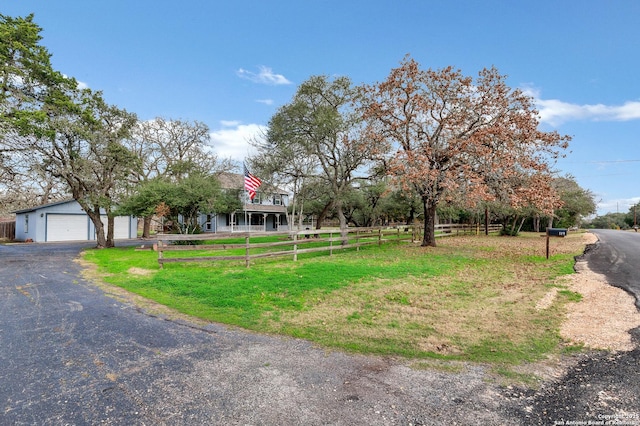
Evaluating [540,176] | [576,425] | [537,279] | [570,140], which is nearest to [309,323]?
[576,425]

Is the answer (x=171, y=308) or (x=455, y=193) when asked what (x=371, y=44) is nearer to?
(x=455, y=193)

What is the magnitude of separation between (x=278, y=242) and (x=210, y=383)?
9.13 meters

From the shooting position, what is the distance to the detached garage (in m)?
25.5

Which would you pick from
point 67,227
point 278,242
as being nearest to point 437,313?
point 278,242

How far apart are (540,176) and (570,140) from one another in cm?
184

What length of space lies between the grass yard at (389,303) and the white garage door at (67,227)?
2143 cm

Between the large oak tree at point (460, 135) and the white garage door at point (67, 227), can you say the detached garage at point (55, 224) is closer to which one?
the white garage door at point (67, 227)

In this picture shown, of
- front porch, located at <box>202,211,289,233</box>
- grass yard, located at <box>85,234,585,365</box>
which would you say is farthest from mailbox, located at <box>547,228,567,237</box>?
front porch, located at <box>202,211,289,233</box>

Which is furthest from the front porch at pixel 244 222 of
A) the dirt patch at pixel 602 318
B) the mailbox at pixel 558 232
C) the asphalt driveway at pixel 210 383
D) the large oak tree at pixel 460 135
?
the dirt patch at pixel 602 318

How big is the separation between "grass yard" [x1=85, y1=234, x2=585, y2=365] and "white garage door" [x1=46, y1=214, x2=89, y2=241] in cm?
2143

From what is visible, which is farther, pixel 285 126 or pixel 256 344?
pixel 285 126

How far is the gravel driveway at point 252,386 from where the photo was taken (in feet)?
8.40

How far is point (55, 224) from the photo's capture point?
26.2 m

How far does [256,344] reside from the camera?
4137 mm
